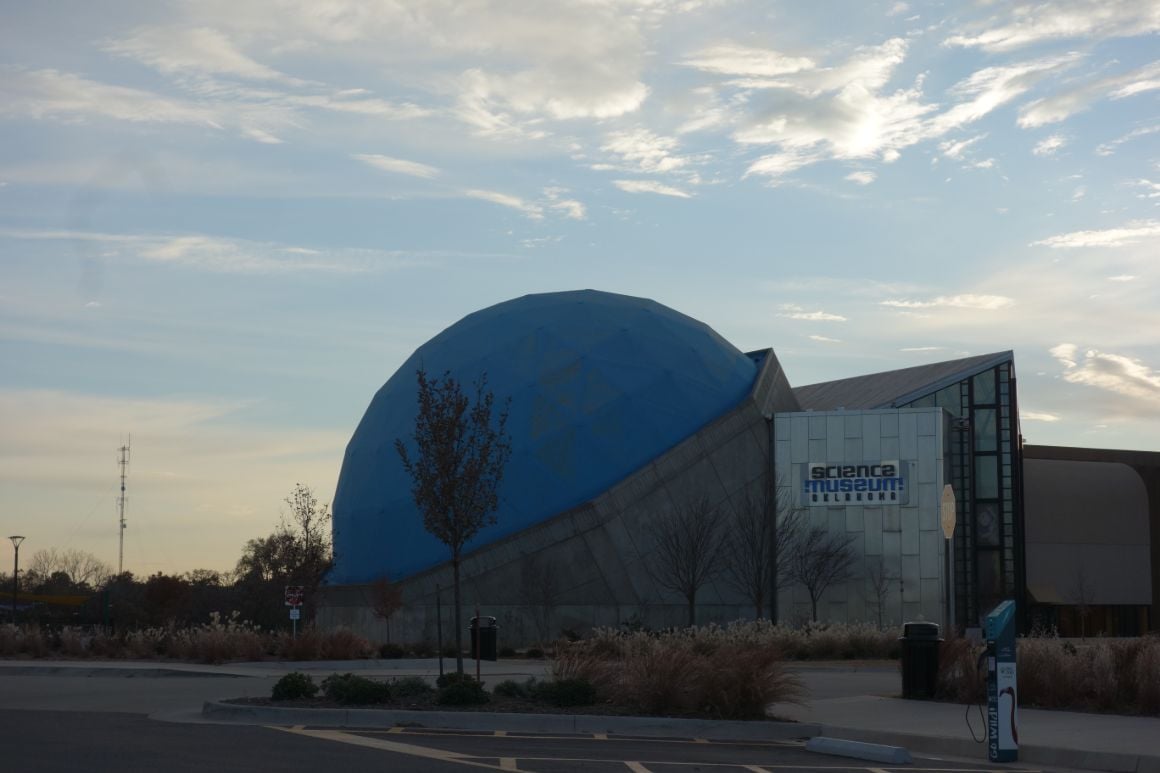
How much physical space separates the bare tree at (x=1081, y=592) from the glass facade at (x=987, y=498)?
15.9ft

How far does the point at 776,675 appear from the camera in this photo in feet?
62.3

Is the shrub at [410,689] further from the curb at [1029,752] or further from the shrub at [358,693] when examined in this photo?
the curb at [1029,752]

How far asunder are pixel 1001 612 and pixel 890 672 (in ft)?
53.0

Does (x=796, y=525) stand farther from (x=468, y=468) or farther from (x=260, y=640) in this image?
(x=468, y=468)

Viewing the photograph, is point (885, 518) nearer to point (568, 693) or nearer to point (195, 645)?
point (195, 645)

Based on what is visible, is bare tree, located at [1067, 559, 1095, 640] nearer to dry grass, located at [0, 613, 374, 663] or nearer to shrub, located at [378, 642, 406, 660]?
shrub, located at [378, 642, 406, 660]

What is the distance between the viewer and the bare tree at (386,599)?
4778 cm

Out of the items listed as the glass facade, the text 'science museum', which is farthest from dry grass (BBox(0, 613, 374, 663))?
the glass facade

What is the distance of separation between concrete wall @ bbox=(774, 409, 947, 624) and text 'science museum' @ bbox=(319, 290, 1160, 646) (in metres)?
0.07

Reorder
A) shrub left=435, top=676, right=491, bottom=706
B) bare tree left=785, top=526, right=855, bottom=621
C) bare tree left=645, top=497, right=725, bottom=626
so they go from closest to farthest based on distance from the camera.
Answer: shrub left=435, top=676, right=491, bottom=706 < bare tree left=645, top=497, right=725, bottom=626 < bare tree left=785, top=526, right=855, bottom=621

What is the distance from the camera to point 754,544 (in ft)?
170

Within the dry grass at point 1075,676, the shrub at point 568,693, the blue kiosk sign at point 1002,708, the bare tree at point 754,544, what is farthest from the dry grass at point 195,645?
the blue kiosk sign at point 1002,708

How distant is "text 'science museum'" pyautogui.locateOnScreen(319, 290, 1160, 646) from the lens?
165 ft

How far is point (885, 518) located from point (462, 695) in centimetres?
3626
